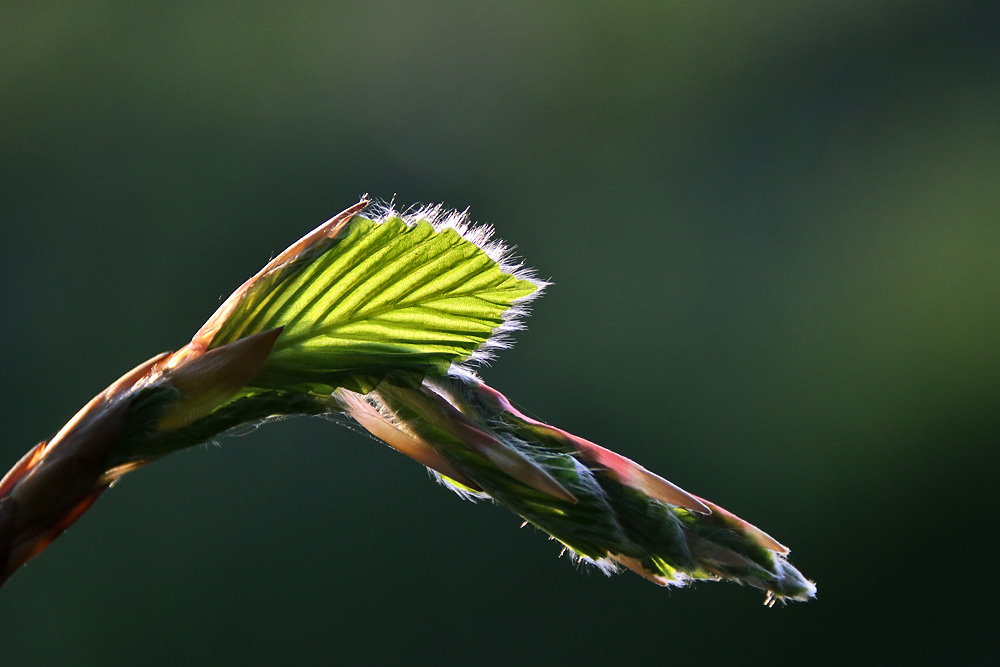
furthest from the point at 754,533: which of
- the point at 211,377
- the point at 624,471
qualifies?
the point at 211,377

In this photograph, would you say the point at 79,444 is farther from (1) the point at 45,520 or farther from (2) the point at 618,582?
(2) the point at 618,582

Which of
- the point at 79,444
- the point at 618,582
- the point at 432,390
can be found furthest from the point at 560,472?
the point at 618,582

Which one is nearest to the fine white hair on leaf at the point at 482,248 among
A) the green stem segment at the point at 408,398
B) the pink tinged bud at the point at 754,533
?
the green stem segment at the point at 408,398

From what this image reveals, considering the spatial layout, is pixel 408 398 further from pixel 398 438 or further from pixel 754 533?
pixel 754 533

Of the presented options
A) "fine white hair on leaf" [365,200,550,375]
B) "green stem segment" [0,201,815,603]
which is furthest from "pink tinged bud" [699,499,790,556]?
"fine white hair on leaf" [365,200,550,375]

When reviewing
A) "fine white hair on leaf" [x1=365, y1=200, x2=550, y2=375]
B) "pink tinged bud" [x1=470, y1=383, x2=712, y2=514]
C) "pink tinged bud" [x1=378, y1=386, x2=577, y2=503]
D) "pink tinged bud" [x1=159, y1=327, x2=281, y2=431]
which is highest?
"fine white hair on leaf" [x1=365, y1=200, x2=550, y2=375]

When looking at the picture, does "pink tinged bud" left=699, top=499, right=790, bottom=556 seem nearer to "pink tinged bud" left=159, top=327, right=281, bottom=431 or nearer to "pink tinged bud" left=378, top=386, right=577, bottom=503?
"pink tinged bud" left=378, top=386, right=577, bottom=503

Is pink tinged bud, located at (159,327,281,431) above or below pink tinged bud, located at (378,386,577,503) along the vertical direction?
below
